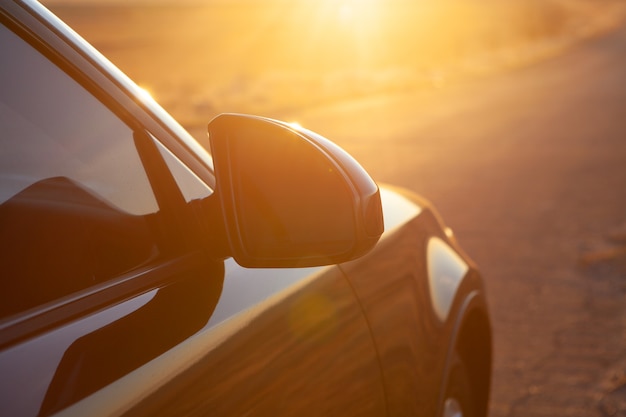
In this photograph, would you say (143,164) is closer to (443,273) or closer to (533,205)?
(443,273)

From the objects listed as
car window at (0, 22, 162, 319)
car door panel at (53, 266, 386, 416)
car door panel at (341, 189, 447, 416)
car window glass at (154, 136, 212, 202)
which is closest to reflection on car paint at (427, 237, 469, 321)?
car door panel at (341, 189, 447, 416)

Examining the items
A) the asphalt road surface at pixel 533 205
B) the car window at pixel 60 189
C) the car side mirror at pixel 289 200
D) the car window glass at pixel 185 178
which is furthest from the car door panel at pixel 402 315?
the asphalt road surface at pixel 533 205

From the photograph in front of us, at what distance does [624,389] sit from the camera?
15.1 feet

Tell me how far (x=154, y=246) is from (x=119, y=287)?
0.21 metres

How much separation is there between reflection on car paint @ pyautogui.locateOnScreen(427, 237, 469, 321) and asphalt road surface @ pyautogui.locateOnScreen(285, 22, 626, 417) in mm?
1409

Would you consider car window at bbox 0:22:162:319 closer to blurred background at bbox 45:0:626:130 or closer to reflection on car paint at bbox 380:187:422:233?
reflection on car paint at bbox 380:187:422:233

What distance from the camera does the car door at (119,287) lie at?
1.57 meters

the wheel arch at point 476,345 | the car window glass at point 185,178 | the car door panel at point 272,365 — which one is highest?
the car window glass at point 185,178

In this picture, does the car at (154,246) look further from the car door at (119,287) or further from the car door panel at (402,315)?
the car door panel at (402,315)

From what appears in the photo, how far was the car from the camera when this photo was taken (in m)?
1.62

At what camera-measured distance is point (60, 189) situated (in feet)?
6.24

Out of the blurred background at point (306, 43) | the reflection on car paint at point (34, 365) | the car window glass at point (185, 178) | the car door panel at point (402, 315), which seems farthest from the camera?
the blurred background at point (306, 43)

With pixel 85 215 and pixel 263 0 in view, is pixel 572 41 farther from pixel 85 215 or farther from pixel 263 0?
pixel 263 0

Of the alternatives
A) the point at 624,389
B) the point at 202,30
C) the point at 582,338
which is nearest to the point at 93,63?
the point at 624,389
